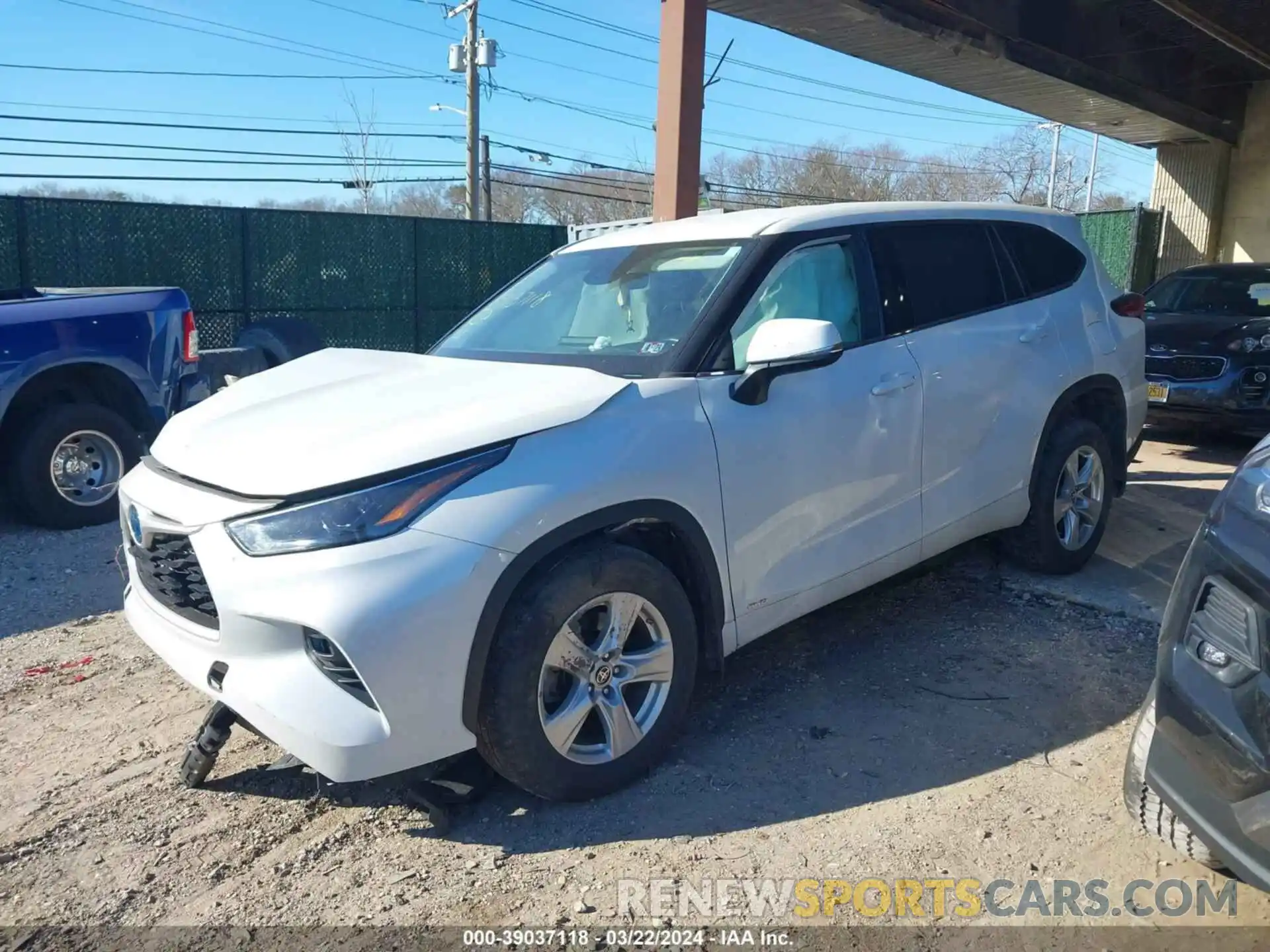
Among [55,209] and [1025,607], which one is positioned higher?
[55,209]

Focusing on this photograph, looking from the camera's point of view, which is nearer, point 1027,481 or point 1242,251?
point 1027,481

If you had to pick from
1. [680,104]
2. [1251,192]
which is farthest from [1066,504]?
[1251,192]

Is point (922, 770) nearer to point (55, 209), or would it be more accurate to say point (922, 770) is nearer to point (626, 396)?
point (626, 396)

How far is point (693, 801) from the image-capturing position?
10.1 feet

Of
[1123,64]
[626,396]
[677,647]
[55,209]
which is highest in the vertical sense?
[1123,64]

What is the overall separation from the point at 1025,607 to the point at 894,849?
86.2 inches

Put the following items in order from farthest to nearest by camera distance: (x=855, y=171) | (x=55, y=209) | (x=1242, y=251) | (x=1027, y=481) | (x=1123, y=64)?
(x=855, y=171), (x=1242, y=251), (x=1123, y=64), (x=55, y=209), (x=1027, y=481)

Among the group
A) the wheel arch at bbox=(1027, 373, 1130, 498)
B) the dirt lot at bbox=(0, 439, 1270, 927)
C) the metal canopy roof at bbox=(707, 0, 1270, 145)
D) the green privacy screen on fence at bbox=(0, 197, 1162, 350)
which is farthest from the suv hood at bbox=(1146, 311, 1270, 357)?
the dirt lot at bbox=(0, 439, 1270, 927)

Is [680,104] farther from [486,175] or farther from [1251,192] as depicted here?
[486,175]

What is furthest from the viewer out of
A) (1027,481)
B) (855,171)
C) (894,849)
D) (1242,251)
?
(855,171)

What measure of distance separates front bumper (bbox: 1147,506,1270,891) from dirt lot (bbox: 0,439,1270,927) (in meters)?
0.54

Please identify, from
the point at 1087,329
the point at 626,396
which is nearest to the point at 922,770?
the point at 626,396

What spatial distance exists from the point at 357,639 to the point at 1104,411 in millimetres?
4132

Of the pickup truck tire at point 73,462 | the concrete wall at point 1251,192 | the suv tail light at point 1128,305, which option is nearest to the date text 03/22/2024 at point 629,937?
the suv tail light at point 1128,305
